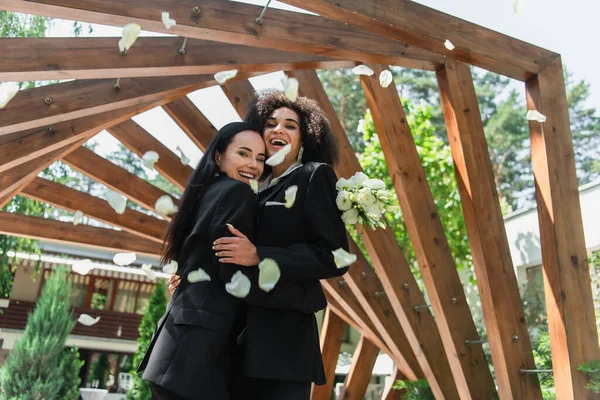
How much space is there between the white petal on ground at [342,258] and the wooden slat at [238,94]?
232cm

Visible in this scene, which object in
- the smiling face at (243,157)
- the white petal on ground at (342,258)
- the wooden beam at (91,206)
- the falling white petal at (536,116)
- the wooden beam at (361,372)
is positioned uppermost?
the falling white petal at (536,116)

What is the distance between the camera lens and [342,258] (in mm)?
1675

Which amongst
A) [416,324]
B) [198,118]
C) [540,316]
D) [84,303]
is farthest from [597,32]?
[84,303]

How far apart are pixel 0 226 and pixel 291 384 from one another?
4043mm

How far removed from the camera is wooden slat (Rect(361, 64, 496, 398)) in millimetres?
3457

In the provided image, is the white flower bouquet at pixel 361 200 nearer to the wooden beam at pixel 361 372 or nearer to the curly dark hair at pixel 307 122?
the curly dark hair at pixel 307 122

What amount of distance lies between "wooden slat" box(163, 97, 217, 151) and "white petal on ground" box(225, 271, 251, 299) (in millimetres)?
2652

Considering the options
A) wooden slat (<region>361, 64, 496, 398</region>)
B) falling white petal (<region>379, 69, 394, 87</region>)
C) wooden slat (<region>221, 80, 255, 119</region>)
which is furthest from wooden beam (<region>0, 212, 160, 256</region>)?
falling white petal (<region>379, 69, 394, 87</region>)

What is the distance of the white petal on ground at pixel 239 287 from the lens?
1566mm

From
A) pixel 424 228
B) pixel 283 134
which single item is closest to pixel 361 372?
pixel 424 228

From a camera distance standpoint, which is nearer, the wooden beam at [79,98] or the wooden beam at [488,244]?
the wooden beam at [79,98]

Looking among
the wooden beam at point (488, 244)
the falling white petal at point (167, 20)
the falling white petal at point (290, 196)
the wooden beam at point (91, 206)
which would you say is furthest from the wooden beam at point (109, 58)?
the wooden beam at point (91, 206)

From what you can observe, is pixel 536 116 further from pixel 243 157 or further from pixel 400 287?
pixel 243 157

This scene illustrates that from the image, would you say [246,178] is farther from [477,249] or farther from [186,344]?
[477,249]
